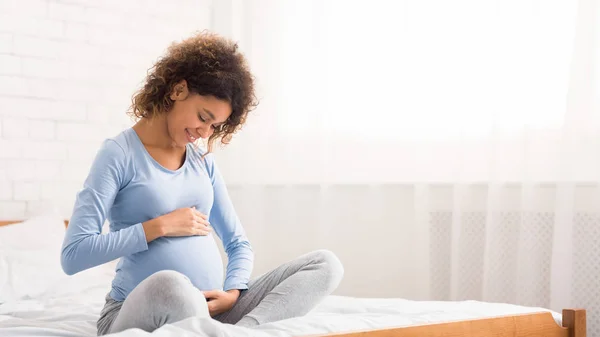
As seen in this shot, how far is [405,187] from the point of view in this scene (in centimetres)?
313

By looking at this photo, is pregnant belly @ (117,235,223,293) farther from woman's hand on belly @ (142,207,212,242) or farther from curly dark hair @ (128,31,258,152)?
curly dark hair @ (128,31,258,152)

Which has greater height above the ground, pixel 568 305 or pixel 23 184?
pixel 23 184

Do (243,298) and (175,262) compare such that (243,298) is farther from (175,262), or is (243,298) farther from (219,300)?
(175,262)

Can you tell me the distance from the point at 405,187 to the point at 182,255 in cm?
153

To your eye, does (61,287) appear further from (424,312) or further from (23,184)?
Result: (424,312)

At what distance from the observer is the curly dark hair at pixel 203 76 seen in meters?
1.80

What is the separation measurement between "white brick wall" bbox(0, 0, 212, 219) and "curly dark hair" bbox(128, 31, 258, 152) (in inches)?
61.2

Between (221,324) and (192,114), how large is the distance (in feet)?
1.79

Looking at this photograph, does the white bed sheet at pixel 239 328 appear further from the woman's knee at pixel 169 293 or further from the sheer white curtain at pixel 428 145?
the sheer white curtain at pixel 428 145

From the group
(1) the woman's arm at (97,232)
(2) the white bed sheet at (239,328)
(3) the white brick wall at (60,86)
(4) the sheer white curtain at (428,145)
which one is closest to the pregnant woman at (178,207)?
(1) the woman's arm at (97,232)

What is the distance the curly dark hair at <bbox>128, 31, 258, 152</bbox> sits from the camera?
180 centimetres

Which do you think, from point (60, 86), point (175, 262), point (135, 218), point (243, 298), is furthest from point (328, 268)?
point (60, 86)

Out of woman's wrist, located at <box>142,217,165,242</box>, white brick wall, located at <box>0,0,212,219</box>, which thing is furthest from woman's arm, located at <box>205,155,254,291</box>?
white brick wall, located at <box>0,0,212,219</box>

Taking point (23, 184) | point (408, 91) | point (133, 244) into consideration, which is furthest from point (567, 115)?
point (23, 184)
